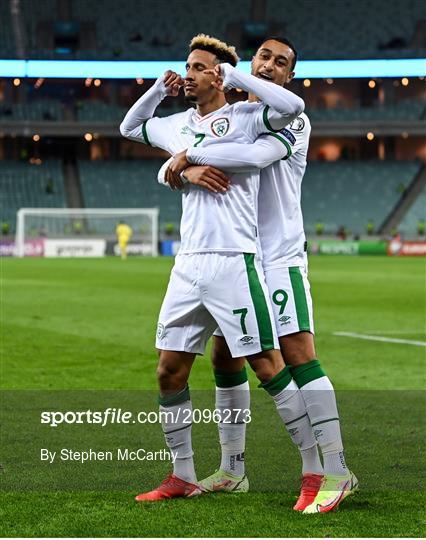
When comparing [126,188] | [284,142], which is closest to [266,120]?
[284,142]

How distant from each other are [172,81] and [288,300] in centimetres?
134

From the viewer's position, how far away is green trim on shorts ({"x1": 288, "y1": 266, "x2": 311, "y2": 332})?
5.43 meters

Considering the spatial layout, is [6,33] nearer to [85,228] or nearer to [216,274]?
→ [85,228]

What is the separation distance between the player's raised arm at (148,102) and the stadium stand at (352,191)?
153ft

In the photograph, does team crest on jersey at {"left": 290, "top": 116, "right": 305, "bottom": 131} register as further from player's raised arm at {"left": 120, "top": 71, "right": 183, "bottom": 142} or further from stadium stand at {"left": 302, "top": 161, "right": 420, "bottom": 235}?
stadium stand at {"left": 302, "top": 161, "right": 420, "bottom": 235}

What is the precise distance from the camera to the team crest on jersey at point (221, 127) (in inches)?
209

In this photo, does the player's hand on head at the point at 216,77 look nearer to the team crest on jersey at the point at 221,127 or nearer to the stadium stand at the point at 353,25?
the team crest on jersey at the point at 221,127

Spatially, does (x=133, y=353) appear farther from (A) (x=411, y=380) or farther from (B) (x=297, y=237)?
(B) (x=297, y=237)

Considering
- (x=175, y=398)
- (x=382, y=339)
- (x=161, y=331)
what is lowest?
(x=382, y=339)

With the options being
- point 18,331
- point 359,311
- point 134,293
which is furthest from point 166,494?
point 134,293

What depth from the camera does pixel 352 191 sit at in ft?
182

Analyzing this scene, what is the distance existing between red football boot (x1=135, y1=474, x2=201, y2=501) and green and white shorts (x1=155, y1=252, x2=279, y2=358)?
693mm

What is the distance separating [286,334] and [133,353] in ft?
24.2

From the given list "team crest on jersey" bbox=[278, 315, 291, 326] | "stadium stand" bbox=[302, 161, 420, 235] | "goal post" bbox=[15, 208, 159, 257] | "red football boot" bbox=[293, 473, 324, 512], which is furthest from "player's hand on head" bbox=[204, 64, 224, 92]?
"stadium stand" bbox=[302, 161, 420, 235]
